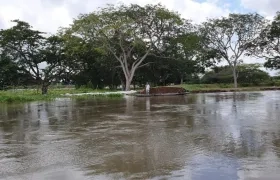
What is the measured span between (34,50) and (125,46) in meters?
10.6

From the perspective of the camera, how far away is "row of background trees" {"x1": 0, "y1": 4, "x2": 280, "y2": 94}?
131ft

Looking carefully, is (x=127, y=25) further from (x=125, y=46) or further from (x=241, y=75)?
(x=241, y=75)

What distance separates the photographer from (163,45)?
43906mm

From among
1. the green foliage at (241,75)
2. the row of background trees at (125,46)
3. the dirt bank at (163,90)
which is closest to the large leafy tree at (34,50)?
the row of background trees at (125,46)

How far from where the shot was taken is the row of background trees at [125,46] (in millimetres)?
39906

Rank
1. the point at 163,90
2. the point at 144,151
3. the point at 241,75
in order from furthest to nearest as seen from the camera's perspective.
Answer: the point at 241,75, the point at 163,90, the point at 144,151

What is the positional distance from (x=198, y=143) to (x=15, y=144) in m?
3.95

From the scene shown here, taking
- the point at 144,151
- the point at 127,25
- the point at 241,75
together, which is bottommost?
→ the point at 144,151

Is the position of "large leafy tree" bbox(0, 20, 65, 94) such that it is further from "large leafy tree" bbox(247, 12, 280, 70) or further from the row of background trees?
"large leafy tree" bbox(247, 12, 280, 70)

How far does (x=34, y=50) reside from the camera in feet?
141

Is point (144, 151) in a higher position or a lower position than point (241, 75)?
lower

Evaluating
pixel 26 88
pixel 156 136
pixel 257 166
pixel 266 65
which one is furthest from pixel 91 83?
pixel 257 166

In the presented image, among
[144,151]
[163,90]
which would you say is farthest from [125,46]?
[144,151]

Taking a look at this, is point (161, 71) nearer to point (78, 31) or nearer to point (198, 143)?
point (78, 31)
